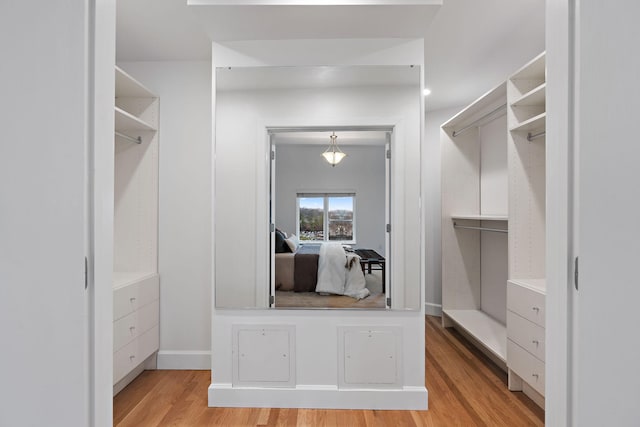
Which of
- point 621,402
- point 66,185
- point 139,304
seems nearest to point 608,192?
point 621,402

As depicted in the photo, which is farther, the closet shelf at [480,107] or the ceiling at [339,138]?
the closet shelf at [480,107]

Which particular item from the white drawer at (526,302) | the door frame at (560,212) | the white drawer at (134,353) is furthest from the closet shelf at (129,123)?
the white drawer at (526,302)

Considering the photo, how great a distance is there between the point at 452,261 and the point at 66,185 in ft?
12.1

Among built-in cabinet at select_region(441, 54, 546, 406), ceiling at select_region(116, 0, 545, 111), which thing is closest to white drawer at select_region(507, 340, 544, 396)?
built-in cabinet at select_region(441, 54, 546, 406)

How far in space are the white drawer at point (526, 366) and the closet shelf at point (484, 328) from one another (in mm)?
150

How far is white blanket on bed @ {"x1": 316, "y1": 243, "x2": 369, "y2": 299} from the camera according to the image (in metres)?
2.31

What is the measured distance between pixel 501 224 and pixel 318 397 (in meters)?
2.46

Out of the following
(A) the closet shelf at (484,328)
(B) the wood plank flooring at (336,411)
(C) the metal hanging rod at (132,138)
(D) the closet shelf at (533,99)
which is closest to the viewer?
(B) the wood plank flooring at (336,411)

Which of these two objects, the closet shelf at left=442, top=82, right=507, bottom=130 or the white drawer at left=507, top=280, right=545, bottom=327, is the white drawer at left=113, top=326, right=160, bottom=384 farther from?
the closet shelf at left=442, top=82, right=507, bottom=130

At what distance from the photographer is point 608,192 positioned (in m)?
0.77

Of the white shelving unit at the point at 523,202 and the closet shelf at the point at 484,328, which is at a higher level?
the white shelving unit at the point at 523,202

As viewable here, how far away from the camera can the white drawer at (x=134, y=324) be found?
7.31 ft

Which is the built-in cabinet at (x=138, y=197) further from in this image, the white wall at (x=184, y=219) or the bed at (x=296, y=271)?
the bed at (x=296, y=271)

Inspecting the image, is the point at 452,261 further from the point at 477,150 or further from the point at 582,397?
the point at 582,397
